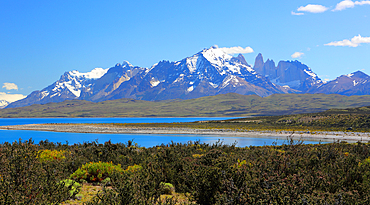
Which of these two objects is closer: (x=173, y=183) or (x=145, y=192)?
(x=145, y=192)

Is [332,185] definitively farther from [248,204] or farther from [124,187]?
[124,187]

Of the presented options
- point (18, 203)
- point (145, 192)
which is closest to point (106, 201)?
point (145, 192)

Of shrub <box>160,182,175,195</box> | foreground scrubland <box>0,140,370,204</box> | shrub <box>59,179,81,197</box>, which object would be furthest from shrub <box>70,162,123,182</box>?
shrub <box>160,182,175,195</box>

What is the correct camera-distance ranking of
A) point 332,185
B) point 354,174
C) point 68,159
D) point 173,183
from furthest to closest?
1. point 68,159
2. point 173,183
3. point 354,174
4. point 332,185

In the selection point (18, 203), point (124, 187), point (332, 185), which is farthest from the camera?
point (332, 185)

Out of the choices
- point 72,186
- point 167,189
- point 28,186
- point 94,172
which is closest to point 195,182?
point 167,189

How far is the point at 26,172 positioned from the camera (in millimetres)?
8578

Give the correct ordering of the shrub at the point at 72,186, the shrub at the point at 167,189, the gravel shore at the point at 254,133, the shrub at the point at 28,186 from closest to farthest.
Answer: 1. the shrub at the point at 28,186
2. the shrub at the point at 72,186
3. the shrub at the point at 167,189
4. the gravel shore at the point at 254,133

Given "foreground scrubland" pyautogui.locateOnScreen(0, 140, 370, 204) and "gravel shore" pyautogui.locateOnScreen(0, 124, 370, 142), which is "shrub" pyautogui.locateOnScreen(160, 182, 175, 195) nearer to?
"foreground scrubland" pyautogui.locateOnScreen(0, 140, 370, 204)

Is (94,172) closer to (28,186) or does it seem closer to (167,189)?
(167,189)

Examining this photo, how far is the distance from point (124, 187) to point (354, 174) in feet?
29.5

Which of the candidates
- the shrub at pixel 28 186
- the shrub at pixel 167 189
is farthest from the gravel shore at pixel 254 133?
the shrub at pixel 28 186

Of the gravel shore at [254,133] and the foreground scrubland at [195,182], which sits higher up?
Result: the foreground scrubland at [195,182]

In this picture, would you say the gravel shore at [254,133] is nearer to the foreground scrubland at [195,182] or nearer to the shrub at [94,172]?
the foreground scrubland at [195,182]
